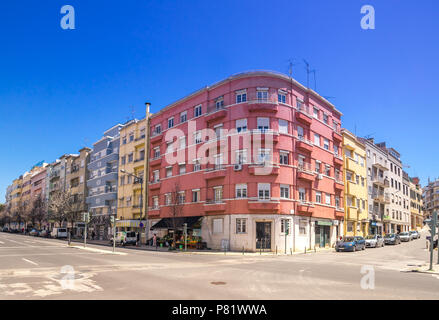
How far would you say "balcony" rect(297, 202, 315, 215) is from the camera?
3616 centimetres

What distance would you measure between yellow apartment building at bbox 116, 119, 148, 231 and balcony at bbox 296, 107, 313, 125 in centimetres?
2302

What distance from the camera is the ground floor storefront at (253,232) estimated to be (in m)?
33.5

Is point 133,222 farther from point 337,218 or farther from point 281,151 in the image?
point 337,218

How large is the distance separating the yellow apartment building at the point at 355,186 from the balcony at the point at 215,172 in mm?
21233

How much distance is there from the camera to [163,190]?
4497 cm

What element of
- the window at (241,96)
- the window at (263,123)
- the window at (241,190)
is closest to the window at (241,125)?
the window at (263,123)

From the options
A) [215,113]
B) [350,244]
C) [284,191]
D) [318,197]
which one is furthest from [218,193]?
[350,244]

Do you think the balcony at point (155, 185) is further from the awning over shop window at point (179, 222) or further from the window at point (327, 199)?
the window at point (327, 199)

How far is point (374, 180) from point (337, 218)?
59.5 ft

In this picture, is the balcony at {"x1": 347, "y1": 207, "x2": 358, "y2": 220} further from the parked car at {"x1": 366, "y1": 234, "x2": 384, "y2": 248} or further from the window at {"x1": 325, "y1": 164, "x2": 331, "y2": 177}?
the window at {"x1": 325, "y1": 164, "x2": 331, "y2": 177}

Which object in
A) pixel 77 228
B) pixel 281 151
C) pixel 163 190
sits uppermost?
pixel 281 151

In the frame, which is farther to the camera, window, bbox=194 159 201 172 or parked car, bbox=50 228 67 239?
parked car, bbox=50 228 67 239

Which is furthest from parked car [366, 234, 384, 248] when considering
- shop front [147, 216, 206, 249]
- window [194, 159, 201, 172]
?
window [194, 159, 201, 172]
